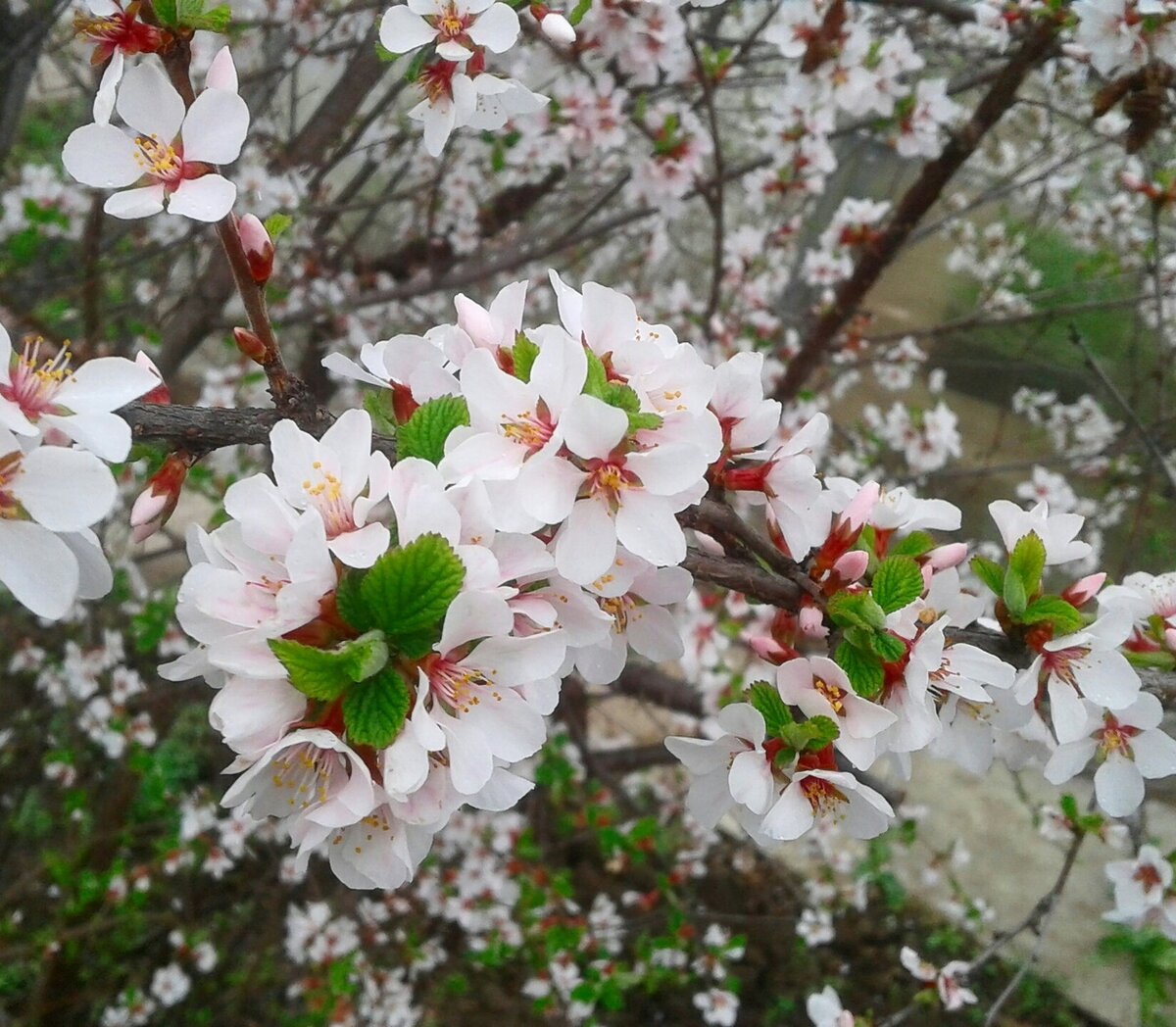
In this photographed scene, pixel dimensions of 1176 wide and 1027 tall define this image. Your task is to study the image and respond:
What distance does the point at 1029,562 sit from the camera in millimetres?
883

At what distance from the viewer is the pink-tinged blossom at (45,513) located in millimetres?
611

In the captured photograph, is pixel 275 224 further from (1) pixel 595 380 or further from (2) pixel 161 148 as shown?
(1) pixel 595 380

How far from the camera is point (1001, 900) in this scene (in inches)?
156

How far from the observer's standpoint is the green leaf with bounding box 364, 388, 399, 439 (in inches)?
31.8

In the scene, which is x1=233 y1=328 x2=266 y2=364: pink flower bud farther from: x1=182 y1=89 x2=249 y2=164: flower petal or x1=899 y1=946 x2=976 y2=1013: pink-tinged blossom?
x1=899 y1=946 x2=976 y2=1013: pink-tinged blossom

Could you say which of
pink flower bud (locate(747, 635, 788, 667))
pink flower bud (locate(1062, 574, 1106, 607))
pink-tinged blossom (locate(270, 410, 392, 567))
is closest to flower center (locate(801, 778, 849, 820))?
pink flower bud (locate(747, 635, 788, 667))

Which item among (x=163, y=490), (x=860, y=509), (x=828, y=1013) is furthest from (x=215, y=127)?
(x=828, y=1013)

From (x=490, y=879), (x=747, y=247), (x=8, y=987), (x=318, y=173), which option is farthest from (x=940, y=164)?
(x=8, y=987)

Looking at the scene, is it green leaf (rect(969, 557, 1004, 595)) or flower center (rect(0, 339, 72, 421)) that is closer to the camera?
flower center (rect(0, 339, 72, 421))

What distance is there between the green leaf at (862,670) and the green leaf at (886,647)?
0.07ft

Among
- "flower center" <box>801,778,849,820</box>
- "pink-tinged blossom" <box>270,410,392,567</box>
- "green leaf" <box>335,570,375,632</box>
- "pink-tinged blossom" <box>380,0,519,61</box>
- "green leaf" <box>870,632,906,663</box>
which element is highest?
"pink-tinged blossom" <box>380,0,519,61</box>

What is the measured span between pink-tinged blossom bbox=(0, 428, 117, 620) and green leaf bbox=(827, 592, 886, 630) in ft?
1.98

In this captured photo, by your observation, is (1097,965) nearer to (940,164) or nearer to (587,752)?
(587,752)

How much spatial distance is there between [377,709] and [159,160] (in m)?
0.52
